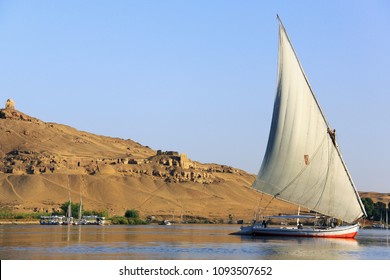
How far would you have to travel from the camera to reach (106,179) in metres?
122

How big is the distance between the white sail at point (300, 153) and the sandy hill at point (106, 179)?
2563 inches

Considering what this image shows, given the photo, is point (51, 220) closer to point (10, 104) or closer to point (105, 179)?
point (105, 179)

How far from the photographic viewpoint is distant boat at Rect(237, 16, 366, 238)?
1583 inches

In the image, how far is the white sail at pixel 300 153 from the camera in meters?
40.2

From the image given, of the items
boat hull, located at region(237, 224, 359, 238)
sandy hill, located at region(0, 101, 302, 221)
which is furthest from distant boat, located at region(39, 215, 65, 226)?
boat hull, located at region(237, 224, 359, 238)

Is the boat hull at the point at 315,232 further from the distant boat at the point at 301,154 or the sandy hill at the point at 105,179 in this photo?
the sandy hill at the point at 105,179

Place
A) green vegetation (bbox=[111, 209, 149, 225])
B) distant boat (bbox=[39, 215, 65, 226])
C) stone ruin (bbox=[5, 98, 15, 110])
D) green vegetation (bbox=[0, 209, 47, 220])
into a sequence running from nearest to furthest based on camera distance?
1. distant boat (bbox=[39, 215, 65, 226])
2. green vegetation (bbox=[0, 209, 47, 220])
3. green vegetation (bbox=[111, 209, 149, 225])
4. stone ruin (bbox=[5, 98, 15, 110])

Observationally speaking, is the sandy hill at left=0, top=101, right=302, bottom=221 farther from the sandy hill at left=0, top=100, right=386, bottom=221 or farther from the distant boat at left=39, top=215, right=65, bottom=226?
the distant boat at left=39, top=215, right=65, bottom=226

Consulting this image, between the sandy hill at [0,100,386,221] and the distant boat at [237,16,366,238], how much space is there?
65.0 m

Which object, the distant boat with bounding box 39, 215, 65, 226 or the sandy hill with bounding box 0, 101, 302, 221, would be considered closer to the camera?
the distant boat with bounding box 39, 215, 65, 226

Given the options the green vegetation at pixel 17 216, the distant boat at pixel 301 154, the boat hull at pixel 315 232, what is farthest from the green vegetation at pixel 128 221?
the distant boat at pixel 301 154

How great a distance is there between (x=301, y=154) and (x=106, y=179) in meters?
83.4
